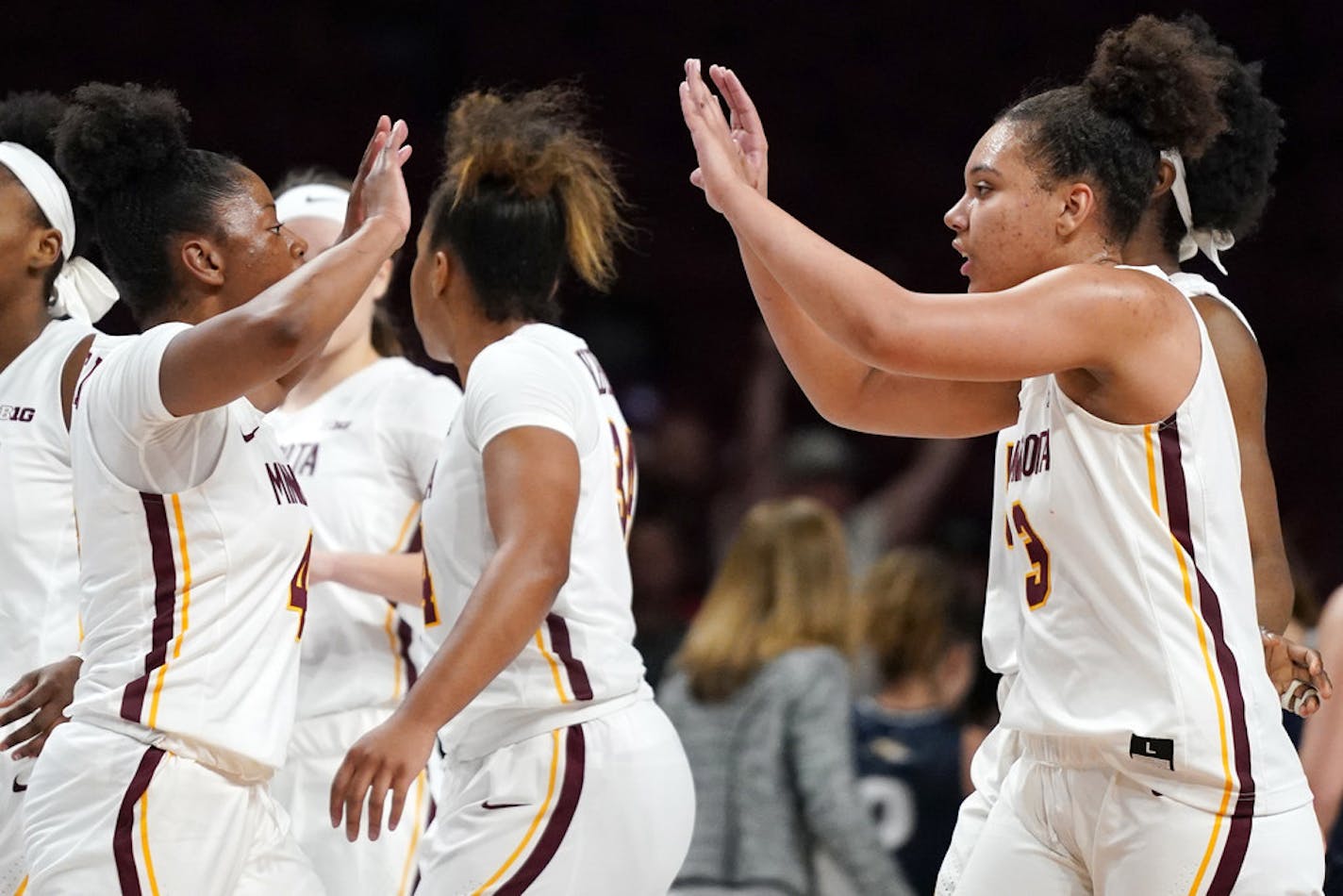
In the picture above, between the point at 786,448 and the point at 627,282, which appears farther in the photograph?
the point at 627,282

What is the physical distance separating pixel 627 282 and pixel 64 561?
5283 millimetres

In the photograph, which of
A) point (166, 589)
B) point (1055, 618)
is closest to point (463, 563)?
point (166, 589)

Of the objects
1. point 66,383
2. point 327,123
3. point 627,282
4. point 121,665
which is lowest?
point 121,665

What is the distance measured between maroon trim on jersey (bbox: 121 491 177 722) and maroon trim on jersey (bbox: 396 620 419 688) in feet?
4.42

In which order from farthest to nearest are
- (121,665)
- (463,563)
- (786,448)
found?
(786,448)
(463,563)
(121,665)

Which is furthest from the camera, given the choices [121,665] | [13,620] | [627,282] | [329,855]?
[627,282]

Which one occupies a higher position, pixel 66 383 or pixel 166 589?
pixel 66 383

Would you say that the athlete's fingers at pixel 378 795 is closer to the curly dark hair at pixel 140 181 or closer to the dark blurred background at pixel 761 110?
the curly dark hair at pixel 140 181

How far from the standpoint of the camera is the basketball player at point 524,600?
288 cm

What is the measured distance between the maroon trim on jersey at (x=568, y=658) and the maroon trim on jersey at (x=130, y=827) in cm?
72

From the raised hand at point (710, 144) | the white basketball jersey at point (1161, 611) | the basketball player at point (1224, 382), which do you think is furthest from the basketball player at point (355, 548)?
the white basketball jersey at point (1161, 611)

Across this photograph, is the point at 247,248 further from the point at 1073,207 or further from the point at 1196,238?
the point at 1196,238

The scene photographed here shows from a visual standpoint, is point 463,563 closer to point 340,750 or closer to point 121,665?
point 121,665

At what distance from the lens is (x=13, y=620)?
341cm
